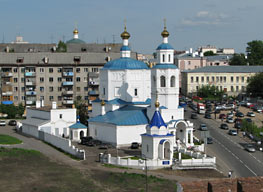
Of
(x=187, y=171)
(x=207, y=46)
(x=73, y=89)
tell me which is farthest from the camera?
(x=207, y=46)

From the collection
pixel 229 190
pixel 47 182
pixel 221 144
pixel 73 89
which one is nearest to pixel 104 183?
pixel 47 182

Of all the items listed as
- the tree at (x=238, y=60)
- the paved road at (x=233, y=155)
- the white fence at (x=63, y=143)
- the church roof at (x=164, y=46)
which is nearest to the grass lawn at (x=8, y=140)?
the white fence at (x=63, y=143)

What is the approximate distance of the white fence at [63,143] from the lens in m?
43.9

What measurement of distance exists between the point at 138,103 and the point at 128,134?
6056 mm

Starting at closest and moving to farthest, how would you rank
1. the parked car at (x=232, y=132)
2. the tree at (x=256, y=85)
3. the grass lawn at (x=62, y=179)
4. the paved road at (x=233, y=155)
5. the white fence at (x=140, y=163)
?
the grass lawn at (x=62, y=179) → the white fence at (x=140, y=163) → the paved road at (x=233, y=155) → the parked car at (x=232, y=132) → the tree at (x=256, y=85)

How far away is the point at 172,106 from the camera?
158ft

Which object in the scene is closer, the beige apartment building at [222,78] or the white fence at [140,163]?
the white fence at [140,163]

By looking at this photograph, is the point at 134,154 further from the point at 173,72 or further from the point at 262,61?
the point at 262,61

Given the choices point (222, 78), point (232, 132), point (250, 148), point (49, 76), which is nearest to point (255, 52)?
point (222, 78)

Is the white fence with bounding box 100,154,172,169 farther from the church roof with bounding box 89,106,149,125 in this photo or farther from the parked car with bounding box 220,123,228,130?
the parked car with bounding box 220,123,228,130

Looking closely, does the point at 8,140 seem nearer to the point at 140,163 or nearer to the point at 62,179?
the point at 140,163

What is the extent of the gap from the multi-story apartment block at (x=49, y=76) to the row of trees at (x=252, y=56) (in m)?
40.8

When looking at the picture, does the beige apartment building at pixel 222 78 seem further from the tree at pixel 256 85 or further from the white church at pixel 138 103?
the white church at pixel 138 103

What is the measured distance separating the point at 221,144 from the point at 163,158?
11.7 meters
